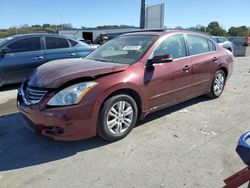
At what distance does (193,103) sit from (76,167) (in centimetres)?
325

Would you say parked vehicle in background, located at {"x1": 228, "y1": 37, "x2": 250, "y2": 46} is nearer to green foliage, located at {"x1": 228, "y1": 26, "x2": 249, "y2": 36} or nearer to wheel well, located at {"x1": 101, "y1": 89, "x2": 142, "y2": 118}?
wheel well, located at {"x1": 101, "y1": 89, "x2": 142, "y2": 118}

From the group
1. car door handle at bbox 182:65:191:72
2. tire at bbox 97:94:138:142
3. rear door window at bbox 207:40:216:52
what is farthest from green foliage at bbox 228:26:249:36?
tire at bbox 97:94:138:142

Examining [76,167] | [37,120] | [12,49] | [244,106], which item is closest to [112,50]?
[37,120]

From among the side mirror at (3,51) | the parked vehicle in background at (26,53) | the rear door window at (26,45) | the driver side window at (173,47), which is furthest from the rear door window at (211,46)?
the side mirror at (3,51)

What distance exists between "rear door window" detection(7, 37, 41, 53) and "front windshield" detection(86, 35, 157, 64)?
3021mm

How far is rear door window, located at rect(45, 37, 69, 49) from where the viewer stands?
701 centimetres

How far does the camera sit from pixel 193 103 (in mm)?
5215

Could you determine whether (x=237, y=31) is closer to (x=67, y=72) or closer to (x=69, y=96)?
(x=67, y=72)

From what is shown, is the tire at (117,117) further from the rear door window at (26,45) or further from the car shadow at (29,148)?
the rear door window at (26,45)

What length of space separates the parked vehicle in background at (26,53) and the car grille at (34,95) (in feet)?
11.4

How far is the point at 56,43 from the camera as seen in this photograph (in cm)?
719

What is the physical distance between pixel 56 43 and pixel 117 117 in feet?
15.4

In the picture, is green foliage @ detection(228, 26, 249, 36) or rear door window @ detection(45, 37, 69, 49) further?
green foliage @ detection(228, 26, 249, 36)

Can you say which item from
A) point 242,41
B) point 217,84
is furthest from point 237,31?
point 217,84
